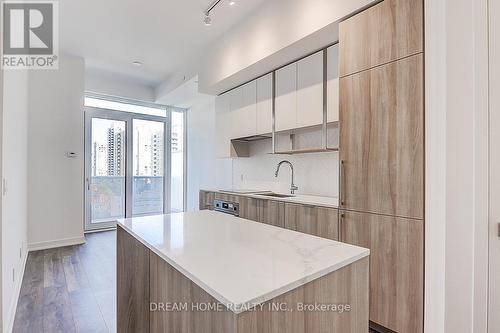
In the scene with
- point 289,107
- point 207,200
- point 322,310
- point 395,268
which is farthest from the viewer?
point 207,200

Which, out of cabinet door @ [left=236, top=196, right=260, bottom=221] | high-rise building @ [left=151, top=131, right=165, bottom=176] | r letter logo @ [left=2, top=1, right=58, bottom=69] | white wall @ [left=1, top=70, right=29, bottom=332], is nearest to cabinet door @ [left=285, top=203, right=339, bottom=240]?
cabinet door @ [left=236, top=196, right=260, bottom=221]

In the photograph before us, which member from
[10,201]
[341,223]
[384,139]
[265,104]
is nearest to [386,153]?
[384,139]

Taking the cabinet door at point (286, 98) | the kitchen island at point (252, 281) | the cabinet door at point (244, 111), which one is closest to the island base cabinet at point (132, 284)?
the kitchen island at point (252, 281)

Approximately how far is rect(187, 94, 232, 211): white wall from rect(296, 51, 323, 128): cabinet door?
7.87 feet

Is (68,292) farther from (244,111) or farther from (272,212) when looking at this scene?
(244,111)

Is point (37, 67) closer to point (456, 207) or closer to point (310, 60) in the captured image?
point (310, 60)

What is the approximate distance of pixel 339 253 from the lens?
114 centimetres

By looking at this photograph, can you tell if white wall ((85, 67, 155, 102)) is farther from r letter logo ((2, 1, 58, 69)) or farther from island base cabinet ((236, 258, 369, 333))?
island base cabinet ((236, 258, 369, 333))

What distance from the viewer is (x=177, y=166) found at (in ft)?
22.5

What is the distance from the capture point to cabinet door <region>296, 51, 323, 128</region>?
2725 mm

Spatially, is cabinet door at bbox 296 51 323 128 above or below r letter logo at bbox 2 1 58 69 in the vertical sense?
below

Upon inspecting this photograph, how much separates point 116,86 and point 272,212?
4674 millimetres

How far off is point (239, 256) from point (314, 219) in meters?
1.56

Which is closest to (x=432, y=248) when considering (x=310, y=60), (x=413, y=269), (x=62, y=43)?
(x=413, y=269)
